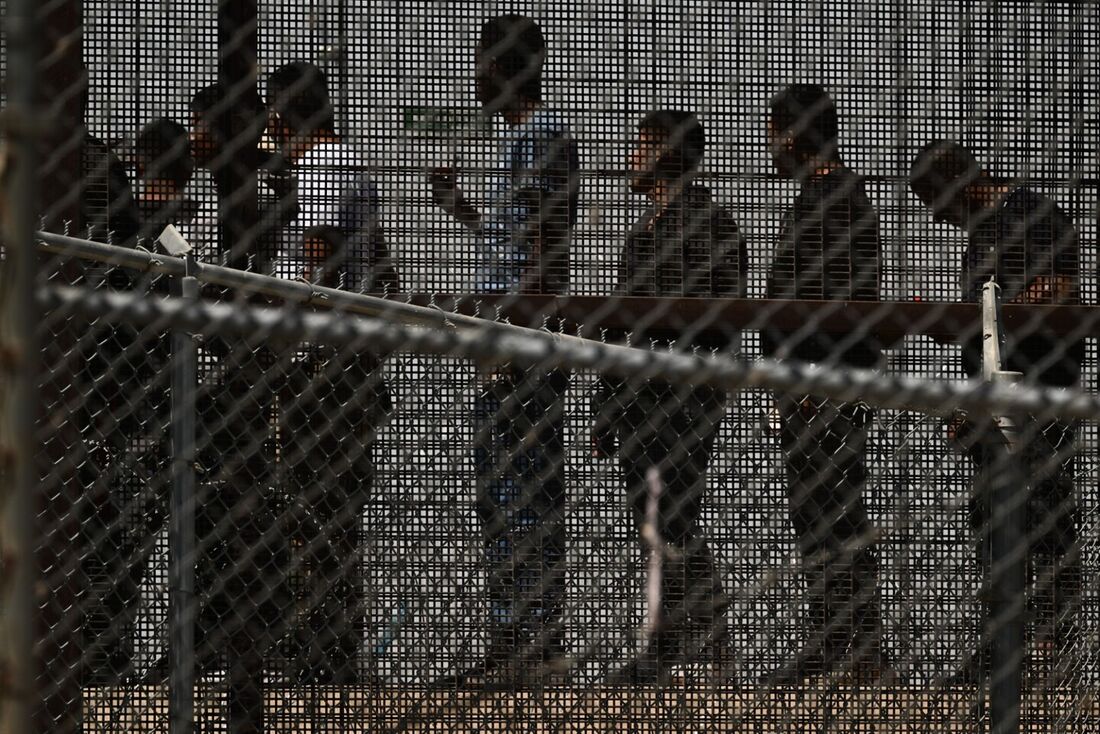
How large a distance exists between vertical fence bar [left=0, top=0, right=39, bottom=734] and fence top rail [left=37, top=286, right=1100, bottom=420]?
1.41 feet

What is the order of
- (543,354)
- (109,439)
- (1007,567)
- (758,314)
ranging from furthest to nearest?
(758,314), (109,439), (1007,567), (543,354)

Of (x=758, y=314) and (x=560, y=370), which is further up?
(x=758, y=314)

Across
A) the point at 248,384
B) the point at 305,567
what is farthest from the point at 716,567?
the point at 248,384

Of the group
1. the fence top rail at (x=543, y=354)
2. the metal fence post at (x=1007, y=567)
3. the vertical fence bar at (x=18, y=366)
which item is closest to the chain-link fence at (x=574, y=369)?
the metal fence post at (x=1007, y=567)

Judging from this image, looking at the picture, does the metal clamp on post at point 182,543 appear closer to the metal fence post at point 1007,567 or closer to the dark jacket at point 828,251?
the metal fence post at point 1007,567

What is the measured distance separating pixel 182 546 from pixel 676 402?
170cm

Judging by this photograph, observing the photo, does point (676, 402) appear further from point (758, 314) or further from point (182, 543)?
point (182, 543)

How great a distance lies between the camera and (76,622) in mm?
4766

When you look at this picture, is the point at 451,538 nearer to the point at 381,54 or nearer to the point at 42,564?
the point at 42,564

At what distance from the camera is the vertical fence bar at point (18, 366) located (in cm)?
140

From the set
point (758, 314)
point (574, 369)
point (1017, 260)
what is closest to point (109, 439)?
point (574, 369)

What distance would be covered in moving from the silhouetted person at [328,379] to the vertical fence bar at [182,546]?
90 cm

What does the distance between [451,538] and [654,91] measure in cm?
198

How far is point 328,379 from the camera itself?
4.80 meters
